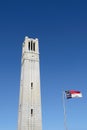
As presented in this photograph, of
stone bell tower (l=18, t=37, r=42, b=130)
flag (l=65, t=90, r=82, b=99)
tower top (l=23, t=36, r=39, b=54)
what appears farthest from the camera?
tower top (l=23, t=36, r=39, b=54)

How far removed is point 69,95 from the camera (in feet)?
139

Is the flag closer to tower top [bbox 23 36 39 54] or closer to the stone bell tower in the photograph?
the stone bell tower

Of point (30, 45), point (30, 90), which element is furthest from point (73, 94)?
point (30, 45)

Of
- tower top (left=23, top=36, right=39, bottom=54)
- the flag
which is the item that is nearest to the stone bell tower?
tower top (left=23, top=36, right=39, bottom=54)

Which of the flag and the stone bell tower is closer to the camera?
the flag

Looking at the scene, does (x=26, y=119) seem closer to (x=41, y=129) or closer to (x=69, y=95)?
(x=41, y=129)

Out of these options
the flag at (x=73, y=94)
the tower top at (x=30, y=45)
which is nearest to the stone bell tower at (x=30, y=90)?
the tower top at (x=30, y=45)

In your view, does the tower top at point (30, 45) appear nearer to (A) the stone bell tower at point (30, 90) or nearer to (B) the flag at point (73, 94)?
(A) the stone bell tower at point (30, 90)

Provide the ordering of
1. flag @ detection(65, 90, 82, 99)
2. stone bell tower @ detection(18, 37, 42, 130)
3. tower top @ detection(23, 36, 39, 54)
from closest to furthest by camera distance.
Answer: flag @ detection(65, 90, 82, 99)
stone bell tower @ detection(18, 37, 42, 130)
tower top @ detection(23, 36, 39, 54)

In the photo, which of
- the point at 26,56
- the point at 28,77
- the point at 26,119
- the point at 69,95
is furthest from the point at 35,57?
the point at 69,95

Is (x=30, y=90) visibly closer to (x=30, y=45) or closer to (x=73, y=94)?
(x=30, y=45)

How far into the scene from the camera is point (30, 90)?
191 ft

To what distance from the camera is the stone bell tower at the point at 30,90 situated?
180 feet

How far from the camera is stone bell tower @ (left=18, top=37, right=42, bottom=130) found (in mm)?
54719
